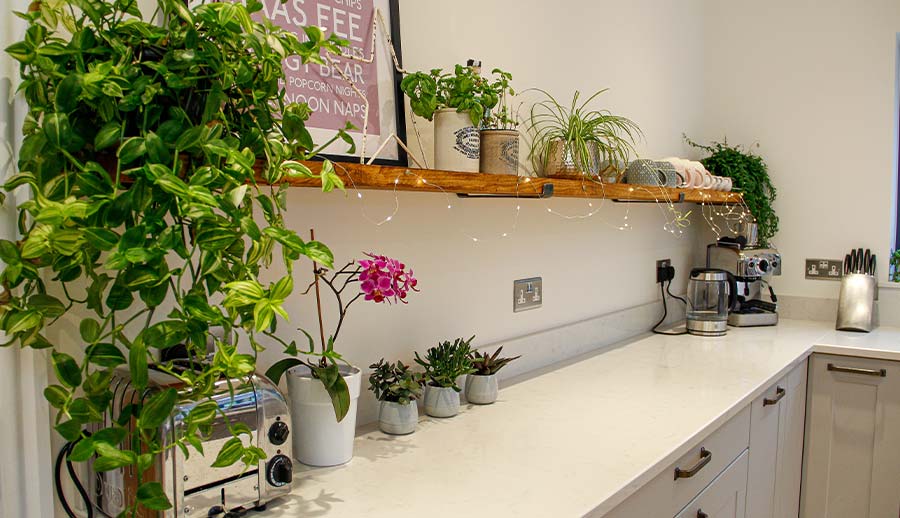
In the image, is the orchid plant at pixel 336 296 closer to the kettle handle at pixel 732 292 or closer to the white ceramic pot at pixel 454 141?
the white ceramic pot at pixel 454 141

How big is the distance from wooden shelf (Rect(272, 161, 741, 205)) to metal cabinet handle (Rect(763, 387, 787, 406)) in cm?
69

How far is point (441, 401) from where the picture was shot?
1.58 m

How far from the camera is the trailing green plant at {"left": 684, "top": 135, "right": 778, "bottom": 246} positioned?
299 cm

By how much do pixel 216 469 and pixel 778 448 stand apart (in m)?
1.95

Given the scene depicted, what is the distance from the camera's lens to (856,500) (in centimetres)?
258

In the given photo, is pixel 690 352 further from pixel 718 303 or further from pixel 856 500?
pixel 856 500

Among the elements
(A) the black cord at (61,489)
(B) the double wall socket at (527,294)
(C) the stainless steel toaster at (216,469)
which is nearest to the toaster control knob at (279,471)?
(C) the stainless steel toaster at (216,469)

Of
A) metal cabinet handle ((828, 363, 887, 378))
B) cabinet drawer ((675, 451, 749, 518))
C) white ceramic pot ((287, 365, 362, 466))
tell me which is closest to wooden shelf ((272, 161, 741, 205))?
white ceramic pot ((287, 365, 362, 466))

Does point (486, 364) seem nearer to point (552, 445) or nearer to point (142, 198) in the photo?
point (552, 445)

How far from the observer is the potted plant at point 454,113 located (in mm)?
1496

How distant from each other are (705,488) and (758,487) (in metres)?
Answer: 0.58

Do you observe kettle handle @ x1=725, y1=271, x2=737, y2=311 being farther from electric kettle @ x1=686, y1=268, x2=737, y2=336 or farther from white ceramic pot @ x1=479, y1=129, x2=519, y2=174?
white ceramic pot @ x1=479, y1=129, x2=519, y2=174

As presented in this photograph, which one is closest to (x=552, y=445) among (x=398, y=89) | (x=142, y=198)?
(x=398, y=89)

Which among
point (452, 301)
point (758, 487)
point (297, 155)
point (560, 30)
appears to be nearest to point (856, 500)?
point (758, 487)
